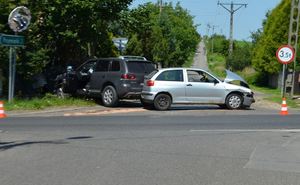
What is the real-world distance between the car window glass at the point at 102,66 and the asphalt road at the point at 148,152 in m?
5.88

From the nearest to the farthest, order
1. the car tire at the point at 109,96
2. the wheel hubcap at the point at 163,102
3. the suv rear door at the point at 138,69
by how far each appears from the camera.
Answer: the wheel hubcap at the point at 163,102 → the suv rear door at the point at 138,69 → the car tire at the point at 109,96

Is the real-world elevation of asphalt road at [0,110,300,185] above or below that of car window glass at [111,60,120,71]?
below

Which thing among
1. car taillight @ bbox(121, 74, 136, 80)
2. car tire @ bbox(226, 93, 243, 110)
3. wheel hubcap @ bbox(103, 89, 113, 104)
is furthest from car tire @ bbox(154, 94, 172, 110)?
car tire @ bbox(226, 93, 243, 110)

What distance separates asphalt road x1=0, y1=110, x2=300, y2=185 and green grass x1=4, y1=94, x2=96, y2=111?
3.57 m

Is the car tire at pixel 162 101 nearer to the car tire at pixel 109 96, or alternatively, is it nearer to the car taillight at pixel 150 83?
the car taillight at pixel 150 83

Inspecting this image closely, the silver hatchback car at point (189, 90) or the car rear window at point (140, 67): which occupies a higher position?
the car rear window at point (140, 67)

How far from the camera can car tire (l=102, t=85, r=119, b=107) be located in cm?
2147

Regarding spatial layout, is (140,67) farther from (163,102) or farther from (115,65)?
(163,102)

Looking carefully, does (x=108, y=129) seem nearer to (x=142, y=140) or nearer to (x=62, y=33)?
(x=142, y=140)

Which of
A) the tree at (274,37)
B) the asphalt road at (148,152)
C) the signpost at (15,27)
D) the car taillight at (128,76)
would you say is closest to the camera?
the asphalt road at (148,152)

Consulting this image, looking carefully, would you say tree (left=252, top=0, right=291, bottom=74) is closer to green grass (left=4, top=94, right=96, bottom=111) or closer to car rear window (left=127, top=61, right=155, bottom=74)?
car rear window (left=127, top=61, right=155, bottom=74)

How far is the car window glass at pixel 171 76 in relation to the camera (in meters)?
20.7

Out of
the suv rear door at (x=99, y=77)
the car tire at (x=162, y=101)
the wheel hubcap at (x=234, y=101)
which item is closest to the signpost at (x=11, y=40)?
the suv rear door at (x=99, y=77)

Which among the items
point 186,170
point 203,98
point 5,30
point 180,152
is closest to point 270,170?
point 186,170
